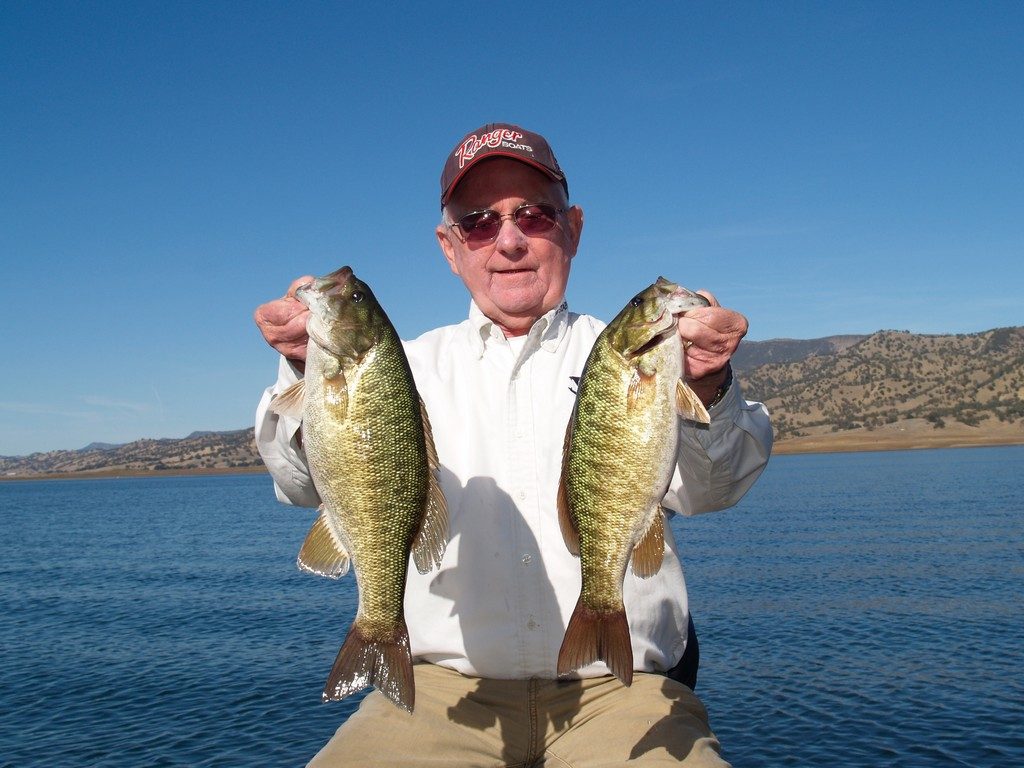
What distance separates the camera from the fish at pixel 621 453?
435cm

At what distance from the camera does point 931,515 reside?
149 feet

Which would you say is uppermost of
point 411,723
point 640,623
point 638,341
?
point 638,341

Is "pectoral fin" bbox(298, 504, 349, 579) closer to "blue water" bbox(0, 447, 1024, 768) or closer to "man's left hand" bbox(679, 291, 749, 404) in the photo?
"man's left hand" bbox(679, 291, 749, 404)

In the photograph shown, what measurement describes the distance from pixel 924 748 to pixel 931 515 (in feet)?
113

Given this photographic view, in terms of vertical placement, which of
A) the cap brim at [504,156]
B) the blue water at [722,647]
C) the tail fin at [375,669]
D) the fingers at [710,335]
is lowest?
the blue water at [722,647]

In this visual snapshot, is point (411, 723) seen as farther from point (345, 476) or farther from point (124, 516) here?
point (124, 516)

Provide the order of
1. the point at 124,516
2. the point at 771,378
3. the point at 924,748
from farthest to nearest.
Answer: the point at 771,378
the point at 124,516
the point at 924,748

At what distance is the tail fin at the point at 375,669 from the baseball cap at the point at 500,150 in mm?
3286

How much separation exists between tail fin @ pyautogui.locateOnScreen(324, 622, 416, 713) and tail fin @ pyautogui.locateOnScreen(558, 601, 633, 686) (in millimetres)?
783

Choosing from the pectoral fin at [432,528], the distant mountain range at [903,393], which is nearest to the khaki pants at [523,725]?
the pectoral fin at [432,528]

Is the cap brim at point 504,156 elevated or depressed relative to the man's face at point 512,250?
elevated

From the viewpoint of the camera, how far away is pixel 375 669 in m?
4.36

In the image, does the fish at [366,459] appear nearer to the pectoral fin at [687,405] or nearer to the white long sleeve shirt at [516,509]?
the white long sleeve shirt at [516,509]

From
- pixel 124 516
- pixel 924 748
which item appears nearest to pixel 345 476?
pixel 924 748
